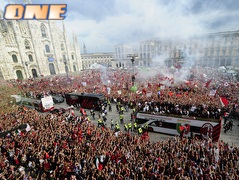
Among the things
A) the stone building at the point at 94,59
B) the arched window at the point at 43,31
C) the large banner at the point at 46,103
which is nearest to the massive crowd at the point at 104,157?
the large banner at the point at 46,103

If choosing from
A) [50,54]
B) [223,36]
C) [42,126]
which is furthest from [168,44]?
[42,126]

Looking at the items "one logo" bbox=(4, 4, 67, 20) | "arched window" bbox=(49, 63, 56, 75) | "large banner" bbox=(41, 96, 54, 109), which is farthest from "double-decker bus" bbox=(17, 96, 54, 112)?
"arched window" bbox=(49, 63, 56, 75)

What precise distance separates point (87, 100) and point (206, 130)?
49.3 feet

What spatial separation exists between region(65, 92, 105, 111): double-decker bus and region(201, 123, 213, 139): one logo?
1237 centimetres

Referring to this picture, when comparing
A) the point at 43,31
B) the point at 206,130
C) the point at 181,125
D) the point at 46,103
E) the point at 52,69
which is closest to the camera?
the point at 206,130

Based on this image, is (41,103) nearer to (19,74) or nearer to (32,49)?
(19,74)

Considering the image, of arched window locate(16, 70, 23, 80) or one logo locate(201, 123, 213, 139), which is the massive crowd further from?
arched window locate(16, 70, 23, 80)

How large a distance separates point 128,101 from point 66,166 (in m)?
13.4

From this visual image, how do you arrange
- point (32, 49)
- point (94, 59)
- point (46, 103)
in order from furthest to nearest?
point (94, 59)
point (32, 49)
point (46, 103)

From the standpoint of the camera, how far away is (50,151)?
895 centimetres

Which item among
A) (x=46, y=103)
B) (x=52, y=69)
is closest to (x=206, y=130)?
(x=46, y=103)

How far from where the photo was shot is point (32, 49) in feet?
144

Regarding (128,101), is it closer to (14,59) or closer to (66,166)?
(66,166)

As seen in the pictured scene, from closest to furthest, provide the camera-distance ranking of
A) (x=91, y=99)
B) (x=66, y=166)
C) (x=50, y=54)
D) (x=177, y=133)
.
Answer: (x=66, y=166), (x=177, y=133), (x=91, y=99), (x=50, y=54)
